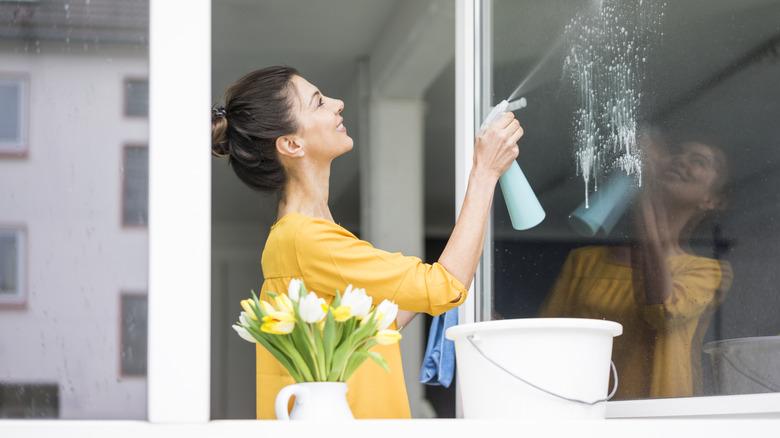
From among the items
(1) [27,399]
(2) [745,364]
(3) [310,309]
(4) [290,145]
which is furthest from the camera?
(4) [290,145]

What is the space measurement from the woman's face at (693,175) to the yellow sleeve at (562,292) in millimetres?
283

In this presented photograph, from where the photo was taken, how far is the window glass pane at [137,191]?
1195 millimetres

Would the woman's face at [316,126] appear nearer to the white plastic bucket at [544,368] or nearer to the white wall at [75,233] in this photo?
the white plastic bucket at [544,368]

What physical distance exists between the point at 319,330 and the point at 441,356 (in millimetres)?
686

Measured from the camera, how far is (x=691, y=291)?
170 cm

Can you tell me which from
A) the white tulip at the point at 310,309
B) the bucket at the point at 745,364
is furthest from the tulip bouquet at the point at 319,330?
the bucket at the point at 745,364

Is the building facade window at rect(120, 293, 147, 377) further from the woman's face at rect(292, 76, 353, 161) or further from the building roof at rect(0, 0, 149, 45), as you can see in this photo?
the woman's face at rect(292, 76, 353, 161)

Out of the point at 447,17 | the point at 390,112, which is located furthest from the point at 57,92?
the point at 390,112

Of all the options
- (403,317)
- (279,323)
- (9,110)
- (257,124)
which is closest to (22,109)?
(9,110)

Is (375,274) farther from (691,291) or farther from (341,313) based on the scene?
(691,291)

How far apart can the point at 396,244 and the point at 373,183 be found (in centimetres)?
28

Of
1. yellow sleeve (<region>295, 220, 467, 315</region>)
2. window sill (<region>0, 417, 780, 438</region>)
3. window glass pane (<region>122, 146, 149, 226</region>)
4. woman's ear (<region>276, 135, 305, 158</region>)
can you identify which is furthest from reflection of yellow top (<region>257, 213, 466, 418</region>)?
window glass pane (<region>122, 146, 149, 226</region>)

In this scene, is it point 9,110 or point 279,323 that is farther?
point 279,323

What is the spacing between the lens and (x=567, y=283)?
1.99 meters
